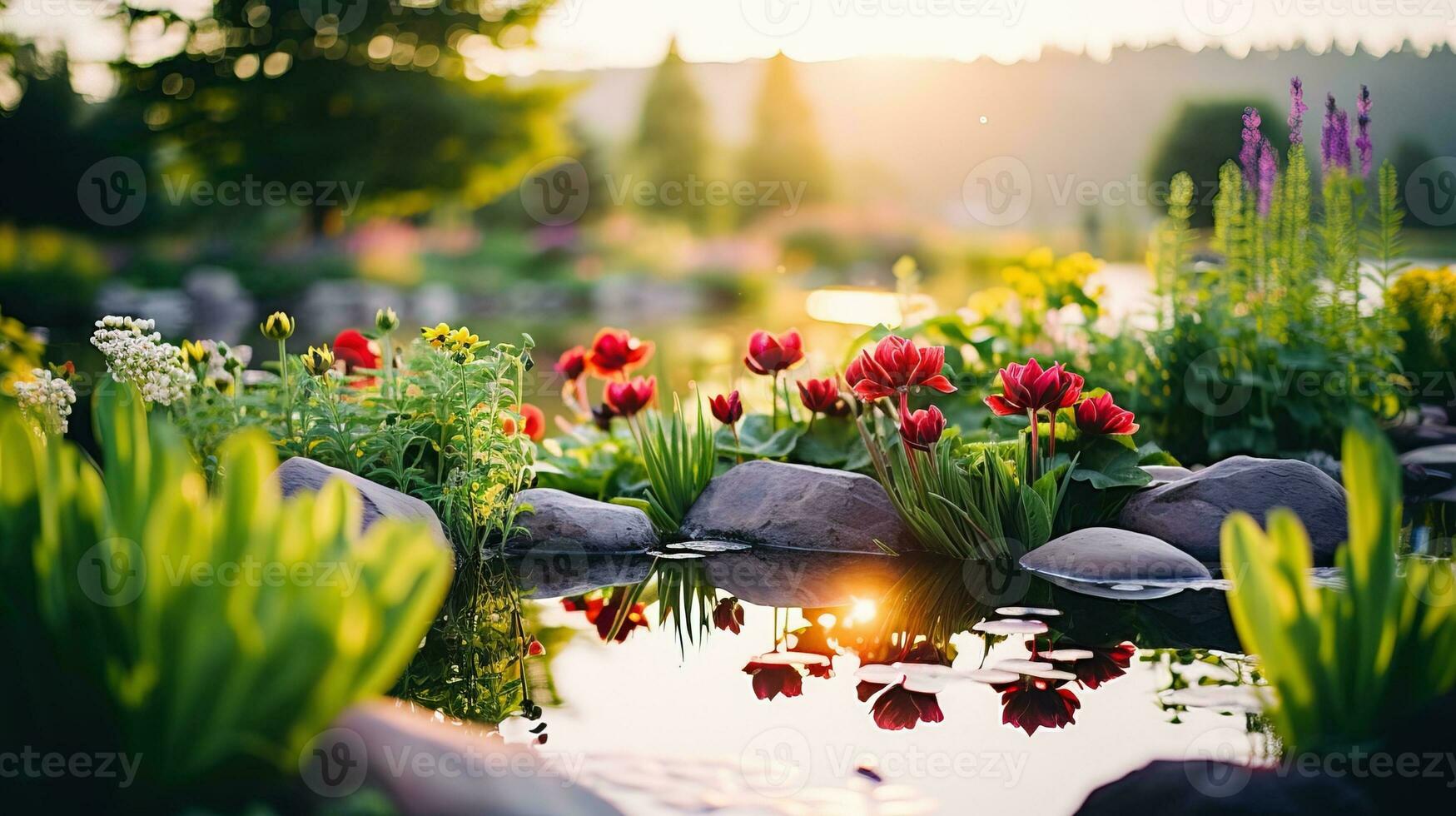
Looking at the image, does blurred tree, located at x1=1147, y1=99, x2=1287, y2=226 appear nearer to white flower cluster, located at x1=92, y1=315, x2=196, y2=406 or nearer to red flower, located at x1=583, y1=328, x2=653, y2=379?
red flower, located at x1=583, y1=328, x2=653, y2=379

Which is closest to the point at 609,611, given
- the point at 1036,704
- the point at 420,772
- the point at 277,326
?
the point at 1036,704

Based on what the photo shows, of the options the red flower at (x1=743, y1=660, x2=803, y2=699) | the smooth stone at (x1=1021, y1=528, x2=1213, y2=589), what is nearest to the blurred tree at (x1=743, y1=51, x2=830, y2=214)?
the smooth stone at (x1=1021, y1=528, x2=1213, y2=589)

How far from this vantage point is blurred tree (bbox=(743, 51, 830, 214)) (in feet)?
Answer: 135

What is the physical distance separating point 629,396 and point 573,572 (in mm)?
846

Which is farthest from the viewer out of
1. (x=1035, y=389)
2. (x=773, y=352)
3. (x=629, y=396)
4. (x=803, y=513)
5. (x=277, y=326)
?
(x=629, y=396)

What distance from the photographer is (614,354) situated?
473 cm

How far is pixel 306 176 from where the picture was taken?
2264cm

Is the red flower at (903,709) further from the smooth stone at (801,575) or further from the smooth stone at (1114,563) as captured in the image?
the smooth stone at (1114,563)

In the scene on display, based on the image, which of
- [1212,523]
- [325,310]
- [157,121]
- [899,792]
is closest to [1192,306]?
[1212,523]

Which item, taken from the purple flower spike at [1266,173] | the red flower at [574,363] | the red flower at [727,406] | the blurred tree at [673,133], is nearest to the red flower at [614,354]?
the red flower at [574,363]

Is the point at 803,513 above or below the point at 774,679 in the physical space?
above

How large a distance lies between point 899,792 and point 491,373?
2.49 meters

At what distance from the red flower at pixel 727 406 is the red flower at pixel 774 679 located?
175cm

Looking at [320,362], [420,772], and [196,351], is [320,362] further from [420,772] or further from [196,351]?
[420,772]
